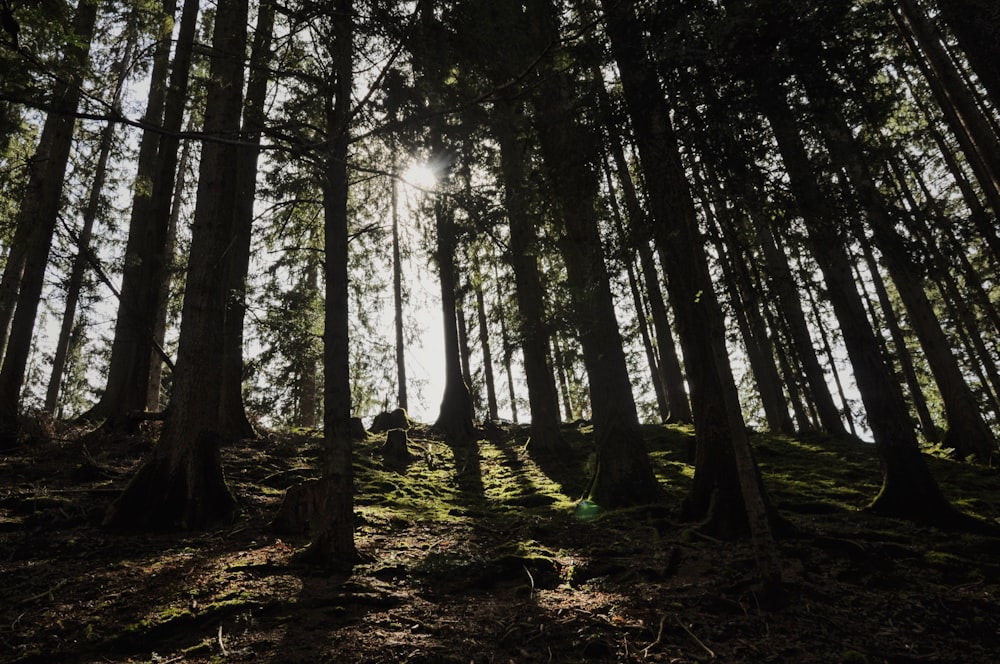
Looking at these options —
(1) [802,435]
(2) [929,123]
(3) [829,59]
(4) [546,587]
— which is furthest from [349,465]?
(2) [929,123]

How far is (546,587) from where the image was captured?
5.27 meters

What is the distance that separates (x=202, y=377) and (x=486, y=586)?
15.7ft

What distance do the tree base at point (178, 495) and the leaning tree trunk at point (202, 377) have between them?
0.04ft

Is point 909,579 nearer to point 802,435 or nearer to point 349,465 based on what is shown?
point 349,465

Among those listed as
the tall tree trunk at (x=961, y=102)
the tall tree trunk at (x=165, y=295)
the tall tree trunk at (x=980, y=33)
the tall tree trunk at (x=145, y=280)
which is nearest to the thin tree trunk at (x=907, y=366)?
the tall tree trunk at (x=961, y=102)

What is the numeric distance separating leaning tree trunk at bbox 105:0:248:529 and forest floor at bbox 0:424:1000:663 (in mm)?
422

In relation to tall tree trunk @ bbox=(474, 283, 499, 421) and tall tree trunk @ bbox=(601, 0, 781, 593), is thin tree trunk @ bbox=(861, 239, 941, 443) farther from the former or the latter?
tall tree trunk @ bbox=(474, 283, 499, 421)

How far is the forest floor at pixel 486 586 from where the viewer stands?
3852 millimetres

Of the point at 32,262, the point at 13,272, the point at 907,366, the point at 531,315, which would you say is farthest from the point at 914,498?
the point at 13,272

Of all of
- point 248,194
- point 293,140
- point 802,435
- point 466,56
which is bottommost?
point 802,435

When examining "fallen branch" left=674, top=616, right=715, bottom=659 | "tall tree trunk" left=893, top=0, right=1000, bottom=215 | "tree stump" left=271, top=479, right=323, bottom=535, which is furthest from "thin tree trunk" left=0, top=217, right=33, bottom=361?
"tall tree trunk" left=893, top=0, right=1000, bottom=215

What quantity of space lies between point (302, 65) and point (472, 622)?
29.9 ft

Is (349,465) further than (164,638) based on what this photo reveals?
Yes

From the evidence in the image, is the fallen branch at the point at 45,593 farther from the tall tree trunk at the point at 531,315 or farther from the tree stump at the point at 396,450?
the tree stump at the point at 396,450
